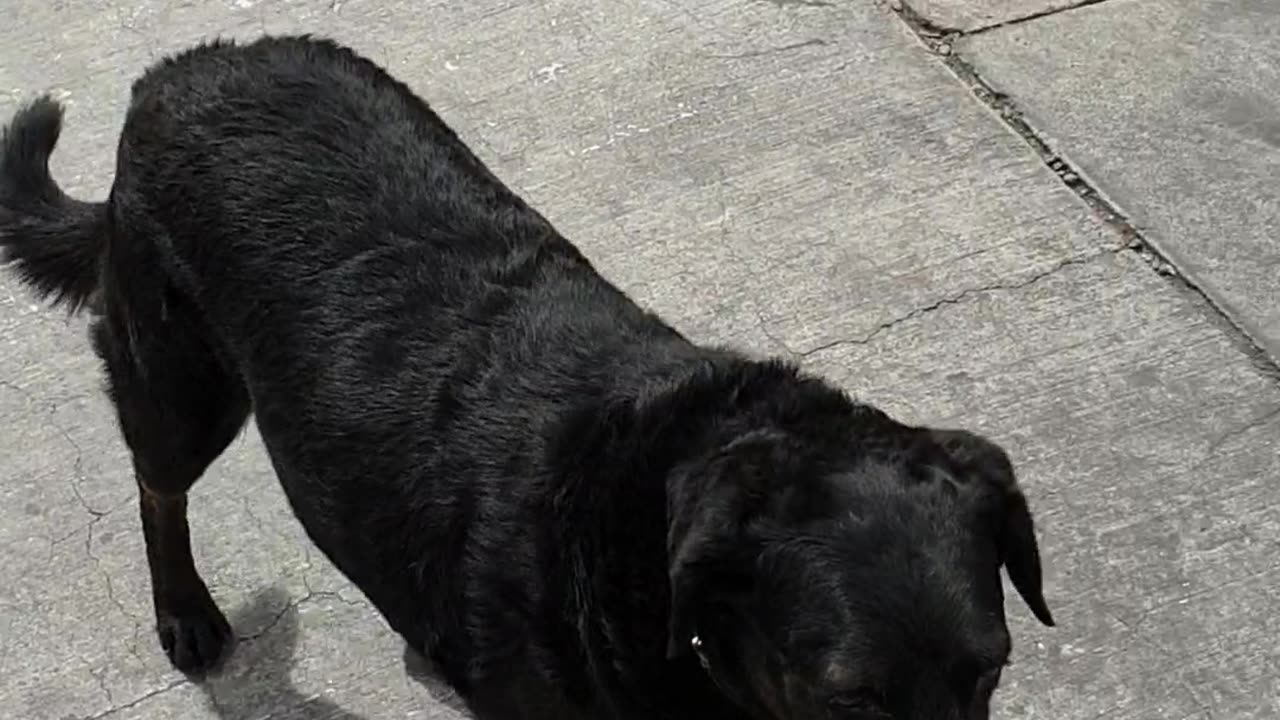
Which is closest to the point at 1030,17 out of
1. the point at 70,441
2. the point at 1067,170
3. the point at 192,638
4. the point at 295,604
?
the point at 1067,170

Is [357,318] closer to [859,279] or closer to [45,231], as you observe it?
[45,231]

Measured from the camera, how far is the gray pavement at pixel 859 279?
404 centimetres

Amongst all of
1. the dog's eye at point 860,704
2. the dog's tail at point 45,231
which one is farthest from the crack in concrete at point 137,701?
the dog's eye at point 860,704

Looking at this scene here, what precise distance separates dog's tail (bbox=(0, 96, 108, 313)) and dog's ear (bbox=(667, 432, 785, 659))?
1722 mm

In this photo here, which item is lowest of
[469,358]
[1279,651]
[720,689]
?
[1279,651]

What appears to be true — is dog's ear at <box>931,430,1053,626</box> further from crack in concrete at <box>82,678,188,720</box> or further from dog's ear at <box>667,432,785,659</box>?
crack in concrete at <box>82,678,188,720</box>

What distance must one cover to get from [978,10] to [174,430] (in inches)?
123

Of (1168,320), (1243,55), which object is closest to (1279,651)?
(1168,320)

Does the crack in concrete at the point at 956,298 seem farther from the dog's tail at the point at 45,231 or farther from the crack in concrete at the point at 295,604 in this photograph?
the dog's tail at the point at 45,231

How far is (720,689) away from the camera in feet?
9.37

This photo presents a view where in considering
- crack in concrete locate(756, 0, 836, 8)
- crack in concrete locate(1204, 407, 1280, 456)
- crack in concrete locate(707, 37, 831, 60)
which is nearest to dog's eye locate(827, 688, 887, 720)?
crack in concrete locate(1204, 407, 1280, 456)

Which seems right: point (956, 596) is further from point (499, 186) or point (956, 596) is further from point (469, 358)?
point (499, 186)

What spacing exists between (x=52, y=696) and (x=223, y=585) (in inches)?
17.6

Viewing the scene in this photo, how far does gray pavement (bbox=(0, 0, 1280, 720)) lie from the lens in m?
4.04
